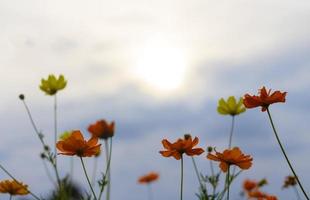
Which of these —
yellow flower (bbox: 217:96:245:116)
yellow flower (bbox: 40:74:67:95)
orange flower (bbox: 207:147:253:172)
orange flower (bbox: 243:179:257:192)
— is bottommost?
orange flower (bbox: 207:147:253:172)

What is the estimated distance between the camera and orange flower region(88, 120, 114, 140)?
325cm

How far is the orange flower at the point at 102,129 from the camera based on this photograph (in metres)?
3.25

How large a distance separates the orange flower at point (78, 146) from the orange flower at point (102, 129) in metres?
0.27

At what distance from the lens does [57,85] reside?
5266 millimetres

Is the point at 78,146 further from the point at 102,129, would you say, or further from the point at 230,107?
the point at 230,107

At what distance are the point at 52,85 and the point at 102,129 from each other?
214cm

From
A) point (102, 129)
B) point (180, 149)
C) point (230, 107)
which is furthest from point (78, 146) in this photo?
point (230, 107)

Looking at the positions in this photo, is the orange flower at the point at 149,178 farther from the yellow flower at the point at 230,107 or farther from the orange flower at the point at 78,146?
the orange flower at the point at 78,146

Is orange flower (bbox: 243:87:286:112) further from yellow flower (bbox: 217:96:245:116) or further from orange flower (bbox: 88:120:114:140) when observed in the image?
yellow flower (bbox: 217:96:245:116)

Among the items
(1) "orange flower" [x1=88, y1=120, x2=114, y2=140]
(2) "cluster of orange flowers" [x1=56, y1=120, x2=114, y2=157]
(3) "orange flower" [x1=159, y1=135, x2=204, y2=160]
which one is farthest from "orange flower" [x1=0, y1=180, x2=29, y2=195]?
(3) "orange flower" [x1=159, y1=135, x2=204, y2=160]

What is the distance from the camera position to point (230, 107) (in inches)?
190

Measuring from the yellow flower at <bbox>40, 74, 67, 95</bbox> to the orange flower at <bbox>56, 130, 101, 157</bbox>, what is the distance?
2.37 metres

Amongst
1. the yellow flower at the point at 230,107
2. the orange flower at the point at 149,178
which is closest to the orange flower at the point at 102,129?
the yellow flower at the point at 230,107

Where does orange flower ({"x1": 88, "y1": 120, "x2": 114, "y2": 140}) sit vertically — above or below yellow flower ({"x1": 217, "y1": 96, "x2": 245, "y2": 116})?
below
